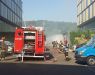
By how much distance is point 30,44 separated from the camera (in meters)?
27.6

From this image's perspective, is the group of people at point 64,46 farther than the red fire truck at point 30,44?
Yes

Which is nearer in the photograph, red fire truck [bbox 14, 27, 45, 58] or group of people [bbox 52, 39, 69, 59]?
red fire truck [bbox 14, 27, 45, 58]

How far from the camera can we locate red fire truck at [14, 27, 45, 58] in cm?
2725

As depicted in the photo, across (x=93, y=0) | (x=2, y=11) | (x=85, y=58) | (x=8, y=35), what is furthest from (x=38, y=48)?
(x=2, y=11)

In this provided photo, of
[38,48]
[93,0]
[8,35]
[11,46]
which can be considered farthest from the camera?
[93,0]

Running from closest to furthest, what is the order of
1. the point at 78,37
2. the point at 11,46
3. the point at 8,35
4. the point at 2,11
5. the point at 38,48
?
the point at 38,48, the point at 11,46, the point at 78,37, the point at 8,35, the point at 2,11

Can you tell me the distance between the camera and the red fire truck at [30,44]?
27.2m

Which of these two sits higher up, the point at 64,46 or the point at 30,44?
the point at 30,44

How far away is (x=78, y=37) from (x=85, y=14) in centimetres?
2514

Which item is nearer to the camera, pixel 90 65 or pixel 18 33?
pixel 90 65

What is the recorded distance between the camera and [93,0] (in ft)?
195

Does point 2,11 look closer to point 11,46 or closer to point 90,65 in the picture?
point 11,46

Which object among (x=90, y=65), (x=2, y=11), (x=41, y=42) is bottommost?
(x=90, y=65)

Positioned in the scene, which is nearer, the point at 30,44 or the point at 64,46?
the point at 30,44
